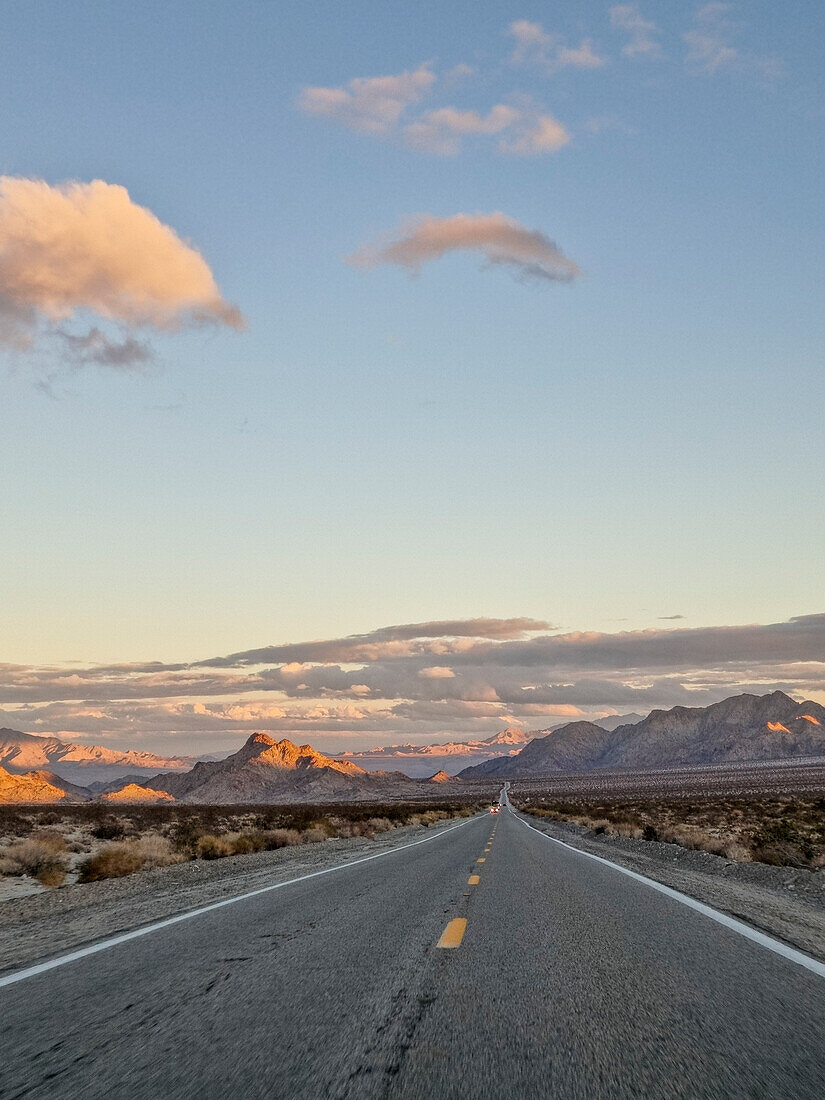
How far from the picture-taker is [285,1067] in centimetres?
377

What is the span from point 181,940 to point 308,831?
24492 millimetres

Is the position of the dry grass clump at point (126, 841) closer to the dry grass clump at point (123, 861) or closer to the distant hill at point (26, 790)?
the dry grass clump at point (123, 861)

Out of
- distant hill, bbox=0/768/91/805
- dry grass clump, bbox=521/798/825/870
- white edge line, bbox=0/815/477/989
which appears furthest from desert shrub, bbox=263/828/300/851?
distant hill, bbox=0/768/91/805

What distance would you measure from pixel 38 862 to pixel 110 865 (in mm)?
4501

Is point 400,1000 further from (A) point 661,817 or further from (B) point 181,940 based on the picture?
(A) point 661,817

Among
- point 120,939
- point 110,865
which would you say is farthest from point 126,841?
point 120,939

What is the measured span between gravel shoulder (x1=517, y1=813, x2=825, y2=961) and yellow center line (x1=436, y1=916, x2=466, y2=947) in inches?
115

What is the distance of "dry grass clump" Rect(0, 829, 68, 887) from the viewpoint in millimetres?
18773

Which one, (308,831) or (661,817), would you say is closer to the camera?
(308,831)

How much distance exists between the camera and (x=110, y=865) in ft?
59.8

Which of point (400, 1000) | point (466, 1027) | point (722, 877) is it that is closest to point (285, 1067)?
point (466, 1027)

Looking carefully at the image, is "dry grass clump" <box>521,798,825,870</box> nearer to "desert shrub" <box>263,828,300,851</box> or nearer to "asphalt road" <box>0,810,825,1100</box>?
"desert shrub" <box>263,828,300,851</box>

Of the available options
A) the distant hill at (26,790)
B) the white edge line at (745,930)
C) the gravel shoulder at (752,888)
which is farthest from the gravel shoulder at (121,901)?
the distant hill at (26,790)

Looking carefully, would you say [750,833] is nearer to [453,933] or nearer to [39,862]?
[39,862]
